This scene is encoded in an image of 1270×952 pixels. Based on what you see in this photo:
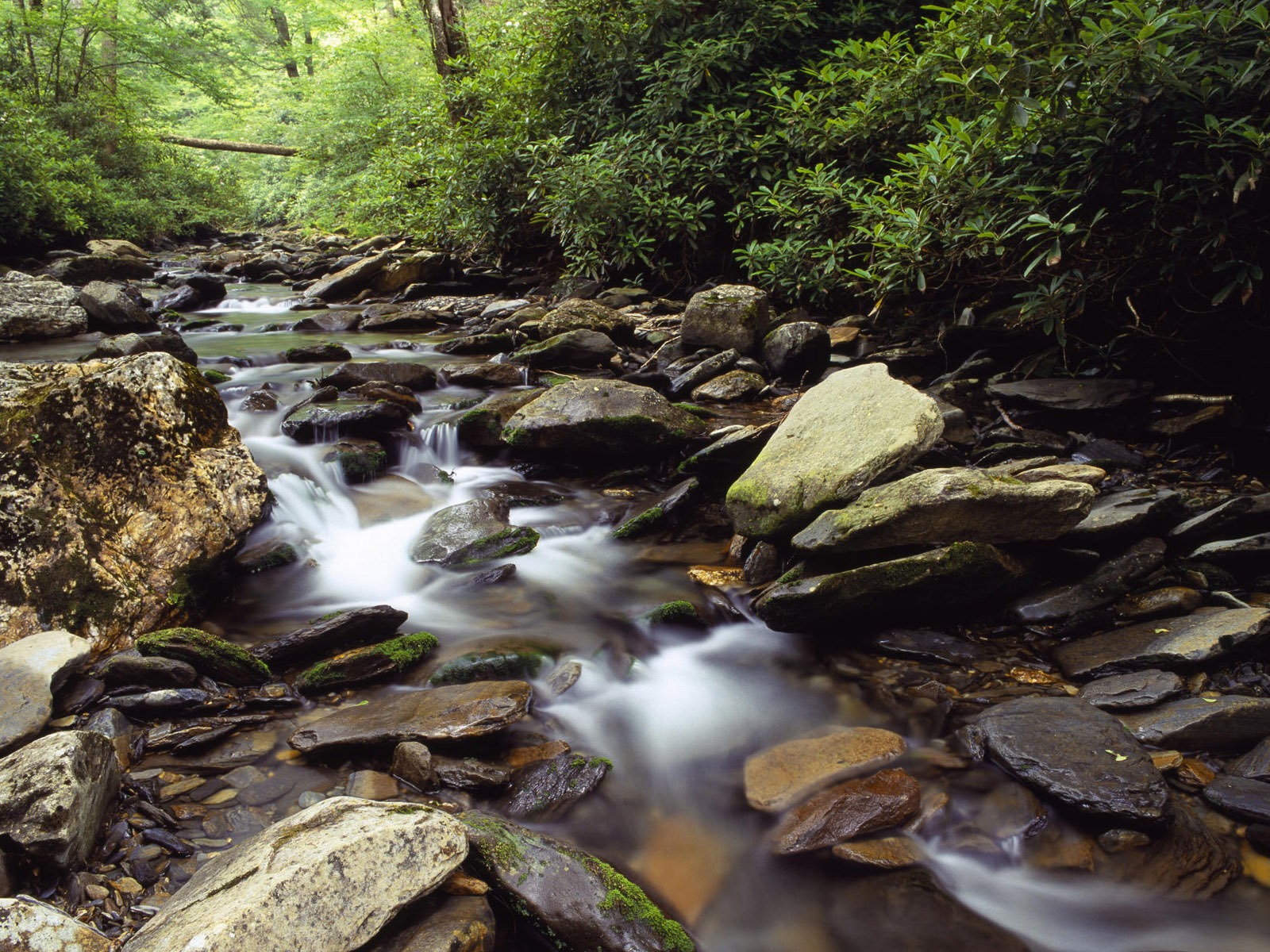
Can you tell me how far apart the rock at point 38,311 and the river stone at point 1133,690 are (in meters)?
11.4

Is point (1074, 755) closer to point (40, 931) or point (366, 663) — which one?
point (366, 663)

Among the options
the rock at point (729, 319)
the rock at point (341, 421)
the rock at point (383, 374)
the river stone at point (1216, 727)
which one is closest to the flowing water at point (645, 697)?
the rock at point (341, 421)

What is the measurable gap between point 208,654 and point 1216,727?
4.21 m

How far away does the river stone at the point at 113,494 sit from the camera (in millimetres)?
3443

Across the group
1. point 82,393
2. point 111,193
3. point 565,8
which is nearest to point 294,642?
point 82,393

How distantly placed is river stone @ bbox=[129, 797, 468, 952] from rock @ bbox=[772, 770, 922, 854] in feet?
4.12

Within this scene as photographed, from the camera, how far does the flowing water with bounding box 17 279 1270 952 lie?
238cm

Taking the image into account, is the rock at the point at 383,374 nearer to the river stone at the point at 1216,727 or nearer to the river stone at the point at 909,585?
Answer: the river stone at the point at 909,585

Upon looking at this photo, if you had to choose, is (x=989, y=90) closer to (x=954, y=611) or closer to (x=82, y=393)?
(x=954, y=611)

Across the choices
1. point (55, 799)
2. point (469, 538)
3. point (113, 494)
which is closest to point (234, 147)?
point (113, 494)

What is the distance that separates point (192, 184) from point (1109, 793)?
1048 inches

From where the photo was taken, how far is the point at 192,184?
72.1 feet

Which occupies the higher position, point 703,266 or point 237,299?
point 237,299

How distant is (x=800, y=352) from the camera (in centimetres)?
736
